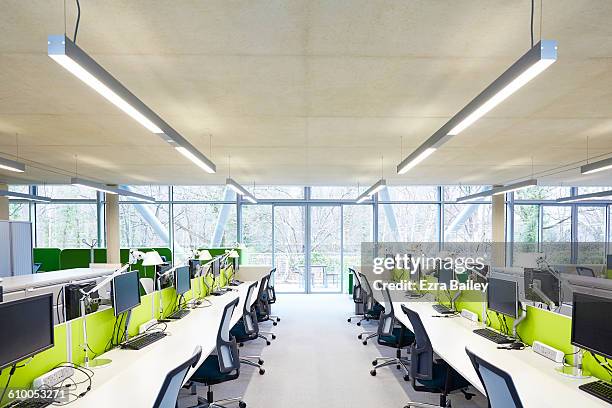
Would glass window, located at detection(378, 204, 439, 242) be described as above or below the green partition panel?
above

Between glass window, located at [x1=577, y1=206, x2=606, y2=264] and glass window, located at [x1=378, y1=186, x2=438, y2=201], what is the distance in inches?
162

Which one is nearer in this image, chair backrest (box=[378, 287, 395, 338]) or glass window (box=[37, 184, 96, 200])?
chair backrest (box=[378, 287, 395, 338])

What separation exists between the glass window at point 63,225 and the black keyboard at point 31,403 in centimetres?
891

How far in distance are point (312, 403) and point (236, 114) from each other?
2.90 meters

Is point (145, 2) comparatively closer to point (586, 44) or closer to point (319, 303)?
point (586, 44)

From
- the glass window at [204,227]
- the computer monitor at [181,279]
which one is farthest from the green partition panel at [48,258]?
the computer monitor at [181,279]

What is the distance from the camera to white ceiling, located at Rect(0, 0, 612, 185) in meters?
2.00

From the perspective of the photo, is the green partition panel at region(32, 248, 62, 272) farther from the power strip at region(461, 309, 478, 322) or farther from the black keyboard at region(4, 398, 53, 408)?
the power strip at region(461, 309, 478, 322)

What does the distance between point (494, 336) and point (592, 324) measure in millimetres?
1144

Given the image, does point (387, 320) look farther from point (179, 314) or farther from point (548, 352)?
point (179, 314)

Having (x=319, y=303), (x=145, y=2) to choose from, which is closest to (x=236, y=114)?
(x=145, y=2)

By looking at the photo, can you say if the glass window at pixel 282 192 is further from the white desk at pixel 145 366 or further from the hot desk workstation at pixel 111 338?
the white desk at pixel 145 366

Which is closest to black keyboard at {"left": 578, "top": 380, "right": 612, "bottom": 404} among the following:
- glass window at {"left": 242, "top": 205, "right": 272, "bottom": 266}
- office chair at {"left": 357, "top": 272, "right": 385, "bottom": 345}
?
office chair at {"left": 357, "top": 272, "right": 385, "bottom": 345}

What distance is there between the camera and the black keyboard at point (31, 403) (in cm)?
200
